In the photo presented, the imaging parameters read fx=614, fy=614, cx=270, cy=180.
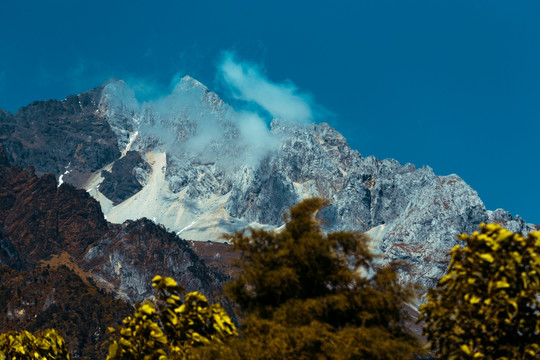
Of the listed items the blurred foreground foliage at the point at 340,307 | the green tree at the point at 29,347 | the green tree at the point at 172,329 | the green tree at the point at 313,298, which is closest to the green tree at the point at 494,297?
the blurred foreground foliage at the point at 340,307

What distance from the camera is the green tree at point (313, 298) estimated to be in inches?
874

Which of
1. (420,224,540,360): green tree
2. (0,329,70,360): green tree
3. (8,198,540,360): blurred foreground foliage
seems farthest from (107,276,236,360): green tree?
(420,224,540,360): green tree

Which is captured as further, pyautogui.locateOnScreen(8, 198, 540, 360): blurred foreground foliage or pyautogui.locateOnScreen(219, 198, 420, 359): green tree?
pyautogui.locateOnScreen(219, 198, 420, 359): green tree

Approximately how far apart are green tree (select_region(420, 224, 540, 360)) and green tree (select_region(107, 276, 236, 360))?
30.5 ft

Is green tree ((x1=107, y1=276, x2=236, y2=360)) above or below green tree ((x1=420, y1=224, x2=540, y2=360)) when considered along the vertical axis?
below

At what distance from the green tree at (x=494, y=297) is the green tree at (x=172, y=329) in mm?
9285

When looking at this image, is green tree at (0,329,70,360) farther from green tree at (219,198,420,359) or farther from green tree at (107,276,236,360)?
green tree at (219,198,420,359)

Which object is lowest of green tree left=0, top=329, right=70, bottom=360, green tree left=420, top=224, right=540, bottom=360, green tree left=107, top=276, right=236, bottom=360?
green tree left=0, top=329, right=70, bottom=360

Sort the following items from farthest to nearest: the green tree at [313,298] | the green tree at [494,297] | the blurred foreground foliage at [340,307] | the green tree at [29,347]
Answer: the green tree at [29,347] < the green tree at [313,298] < the blurred foreground foliage at [340,307] < the green tree at [494,297]

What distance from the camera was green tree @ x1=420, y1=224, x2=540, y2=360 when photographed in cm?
2011

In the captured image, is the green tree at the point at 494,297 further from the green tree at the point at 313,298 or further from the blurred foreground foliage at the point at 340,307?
the green tree at the point at 313,298

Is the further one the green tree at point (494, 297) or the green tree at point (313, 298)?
the green tree at point (313, 298)

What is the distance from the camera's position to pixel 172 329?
25969 millimetres

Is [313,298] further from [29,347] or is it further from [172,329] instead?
[29,347]
